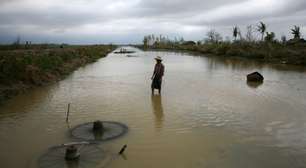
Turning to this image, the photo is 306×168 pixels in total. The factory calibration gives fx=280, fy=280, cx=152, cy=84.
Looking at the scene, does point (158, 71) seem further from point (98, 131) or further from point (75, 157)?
point (75, 157)

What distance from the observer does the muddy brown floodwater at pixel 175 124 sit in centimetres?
498

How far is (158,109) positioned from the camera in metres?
8.38

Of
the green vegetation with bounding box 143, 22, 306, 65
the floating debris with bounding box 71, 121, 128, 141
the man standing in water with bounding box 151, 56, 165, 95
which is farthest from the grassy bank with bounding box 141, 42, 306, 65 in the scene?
the floating debris with bounding box 71, 121, 128, 141

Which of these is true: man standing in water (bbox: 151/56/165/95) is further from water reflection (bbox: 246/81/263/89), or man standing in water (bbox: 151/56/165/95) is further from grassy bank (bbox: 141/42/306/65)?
grassy bank (bbox: 141/42/306/65)

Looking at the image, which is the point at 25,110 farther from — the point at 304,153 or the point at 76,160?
the point at 304,153

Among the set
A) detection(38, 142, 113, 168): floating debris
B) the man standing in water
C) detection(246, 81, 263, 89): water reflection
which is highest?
the man standing in water

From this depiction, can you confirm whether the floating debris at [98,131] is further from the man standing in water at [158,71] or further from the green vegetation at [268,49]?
the green vegetation at [268,49]

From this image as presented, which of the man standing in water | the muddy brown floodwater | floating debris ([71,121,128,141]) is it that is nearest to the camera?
the muddy brown floodwater

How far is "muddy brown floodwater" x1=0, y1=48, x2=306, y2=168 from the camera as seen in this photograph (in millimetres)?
4984

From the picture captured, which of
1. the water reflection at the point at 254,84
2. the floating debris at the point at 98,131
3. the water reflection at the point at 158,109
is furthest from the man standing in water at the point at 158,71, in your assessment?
the water reflection at the point at 254,84

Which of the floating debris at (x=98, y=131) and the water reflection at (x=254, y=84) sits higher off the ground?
the water reflection at (x=254, y=84)

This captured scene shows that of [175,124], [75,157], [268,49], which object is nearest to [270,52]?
[268,49]

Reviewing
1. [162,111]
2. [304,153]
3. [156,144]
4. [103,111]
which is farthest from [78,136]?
[304,153]

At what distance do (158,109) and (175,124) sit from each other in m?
1.52
